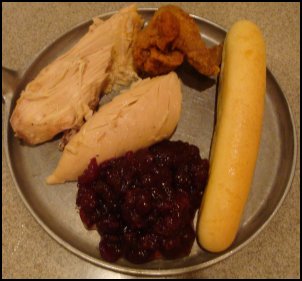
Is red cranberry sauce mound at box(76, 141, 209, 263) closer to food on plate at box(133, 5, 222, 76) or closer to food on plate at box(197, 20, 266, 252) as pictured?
food on plate at box(197, 20, 266, 252)

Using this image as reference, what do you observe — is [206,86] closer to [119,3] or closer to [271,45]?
[271,45]

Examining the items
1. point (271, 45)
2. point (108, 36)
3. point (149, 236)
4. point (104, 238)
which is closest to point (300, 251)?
point (149, 236)

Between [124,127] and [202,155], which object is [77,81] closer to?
[124,127]

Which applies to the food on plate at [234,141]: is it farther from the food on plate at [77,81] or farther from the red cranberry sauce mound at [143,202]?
the food on plate at [77,81]

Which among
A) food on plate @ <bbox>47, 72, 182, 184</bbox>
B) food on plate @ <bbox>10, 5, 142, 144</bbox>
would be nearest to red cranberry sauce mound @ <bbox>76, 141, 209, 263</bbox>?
food on plate @ <bbox>47, 72, 182, 184</bbox>

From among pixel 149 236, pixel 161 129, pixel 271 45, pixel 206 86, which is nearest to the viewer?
pixel 149 236

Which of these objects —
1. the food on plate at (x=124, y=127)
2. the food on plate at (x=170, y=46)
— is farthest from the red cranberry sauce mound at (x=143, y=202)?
the food on plate at (x=170, y=46)
